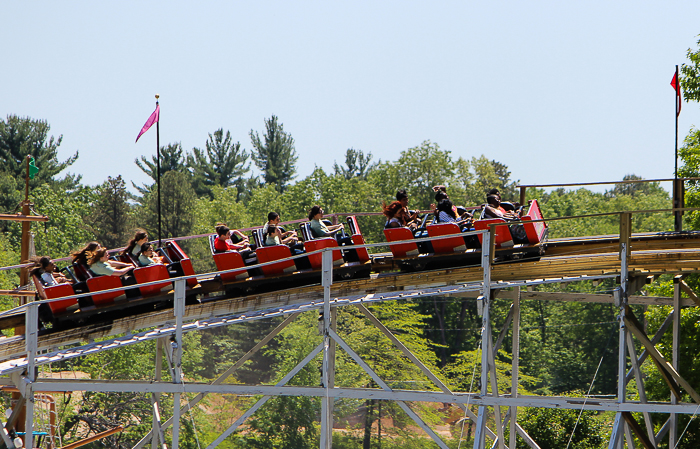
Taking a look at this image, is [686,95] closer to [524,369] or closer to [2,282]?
[524,369]

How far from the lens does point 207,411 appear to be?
155 feet

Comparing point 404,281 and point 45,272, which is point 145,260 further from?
point 404,281

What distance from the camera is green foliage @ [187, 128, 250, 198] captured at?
67500mm

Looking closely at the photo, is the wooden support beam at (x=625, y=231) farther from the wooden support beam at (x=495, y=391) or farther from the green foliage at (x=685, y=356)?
the green foliage at (x=685, y=356)

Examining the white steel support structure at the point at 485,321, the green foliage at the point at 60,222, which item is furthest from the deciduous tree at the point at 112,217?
the white steel support structure at the point at 485,321

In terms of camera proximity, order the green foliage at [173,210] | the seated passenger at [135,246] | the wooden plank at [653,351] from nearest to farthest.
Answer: the wooden plank at [653,351] < the seated passenger at [135,246] < the green foliage at [173,210]

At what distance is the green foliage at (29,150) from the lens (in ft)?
176

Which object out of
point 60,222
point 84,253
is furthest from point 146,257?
point 60,222

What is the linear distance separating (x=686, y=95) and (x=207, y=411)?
111ft

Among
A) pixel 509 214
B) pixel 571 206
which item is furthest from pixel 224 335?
pixel 509 214

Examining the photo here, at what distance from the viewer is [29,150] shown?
5475 centimetres

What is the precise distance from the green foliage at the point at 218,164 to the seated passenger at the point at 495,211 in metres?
55.4

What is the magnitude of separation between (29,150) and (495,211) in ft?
159

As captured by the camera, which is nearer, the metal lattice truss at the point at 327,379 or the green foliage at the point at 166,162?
the metal lattice truss at the point at 327,379
